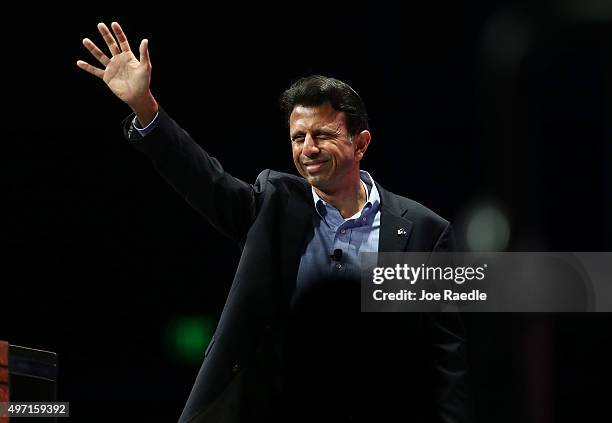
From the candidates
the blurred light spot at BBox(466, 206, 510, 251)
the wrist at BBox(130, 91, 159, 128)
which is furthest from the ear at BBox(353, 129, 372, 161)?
the blurred light spot at BBox(466, 206, 510, 251)

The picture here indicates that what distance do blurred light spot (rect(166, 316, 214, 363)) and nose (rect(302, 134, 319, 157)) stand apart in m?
1.94

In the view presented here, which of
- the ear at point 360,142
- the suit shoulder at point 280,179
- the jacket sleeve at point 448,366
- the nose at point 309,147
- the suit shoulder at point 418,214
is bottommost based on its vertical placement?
the jacket sleeve at point 448,366

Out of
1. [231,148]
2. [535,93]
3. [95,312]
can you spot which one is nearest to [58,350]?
[95,312]

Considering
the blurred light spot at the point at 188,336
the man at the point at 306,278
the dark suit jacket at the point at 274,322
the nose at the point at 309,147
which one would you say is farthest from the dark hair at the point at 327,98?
the blurred light spot at the point at 188,336

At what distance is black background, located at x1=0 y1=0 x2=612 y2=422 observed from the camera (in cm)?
434

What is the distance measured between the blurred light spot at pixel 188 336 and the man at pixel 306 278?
72.0 inches

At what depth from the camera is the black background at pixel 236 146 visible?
4336 millimetres

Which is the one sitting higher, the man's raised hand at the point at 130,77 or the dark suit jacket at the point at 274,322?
the man's raised hand at the point at 130,77

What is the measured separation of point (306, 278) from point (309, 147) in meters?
0.37

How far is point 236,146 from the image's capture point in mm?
4883

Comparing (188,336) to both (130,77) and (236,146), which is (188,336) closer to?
(236,146)

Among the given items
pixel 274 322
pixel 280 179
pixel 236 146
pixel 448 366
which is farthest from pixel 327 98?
pixel 236 146

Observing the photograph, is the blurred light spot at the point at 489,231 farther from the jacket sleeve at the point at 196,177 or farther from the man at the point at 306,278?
the jacket sleeve at the point at 196,177

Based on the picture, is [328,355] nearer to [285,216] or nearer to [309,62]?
[285,216]
